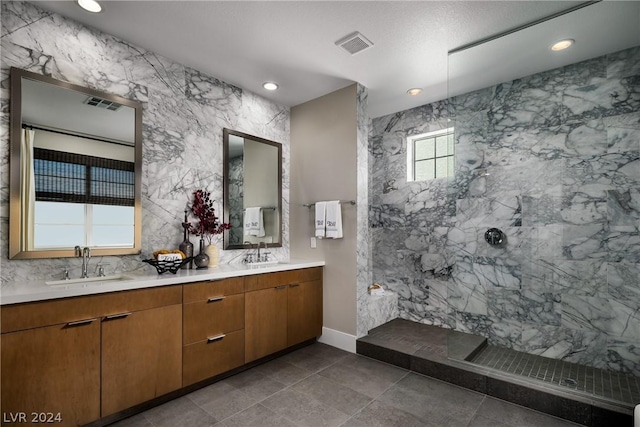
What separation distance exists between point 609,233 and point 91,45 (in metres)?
4.32

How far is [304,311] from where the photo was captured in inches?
124

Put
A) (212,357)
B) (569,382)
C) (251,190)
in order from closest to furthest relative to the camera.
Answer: (569,382), (212,357), (251,190)

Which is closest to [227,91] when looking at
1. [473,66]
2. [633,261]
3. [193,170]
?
[193,170]

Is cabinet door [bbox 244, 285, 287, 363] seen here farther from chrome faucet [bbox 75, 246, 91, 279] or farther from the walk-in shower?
the walk-in shower

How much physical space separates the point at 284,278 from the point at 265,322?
1.43 ft

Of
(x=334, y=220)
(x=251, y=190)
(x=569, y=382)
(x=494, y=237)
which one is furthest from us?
(x=251, y=190)

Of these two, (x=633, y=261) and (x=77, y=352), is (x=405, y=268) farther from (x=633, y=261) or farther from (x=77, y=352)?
(x=77, y=352)

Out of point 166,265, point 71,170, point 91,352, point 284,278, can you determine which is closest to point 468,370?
point 284,278

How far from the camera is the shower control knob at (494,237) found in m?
3.03

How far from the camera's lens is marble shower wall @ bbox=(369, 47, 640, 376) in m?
2.44

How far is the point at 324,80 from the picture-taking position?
Answer: 310cm

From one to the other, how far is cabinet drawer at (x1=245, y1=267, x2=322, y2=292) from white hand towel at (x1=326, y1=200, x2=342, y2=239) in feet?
1.46

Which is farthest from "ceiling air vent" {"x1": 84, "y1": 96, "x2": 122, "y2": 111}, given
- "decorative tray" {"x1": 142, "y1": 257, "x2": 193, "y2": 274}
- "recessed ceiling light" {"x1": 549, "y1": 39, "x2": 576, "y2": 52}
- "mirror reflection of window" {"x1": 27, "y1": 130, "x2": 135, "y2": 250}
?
"recessed ceiling light" {"x1": 549, "y1": 39, "x2": 576, "y2": 52}

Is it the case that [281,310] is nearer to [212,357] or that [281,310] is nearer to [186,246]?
[212,357]
